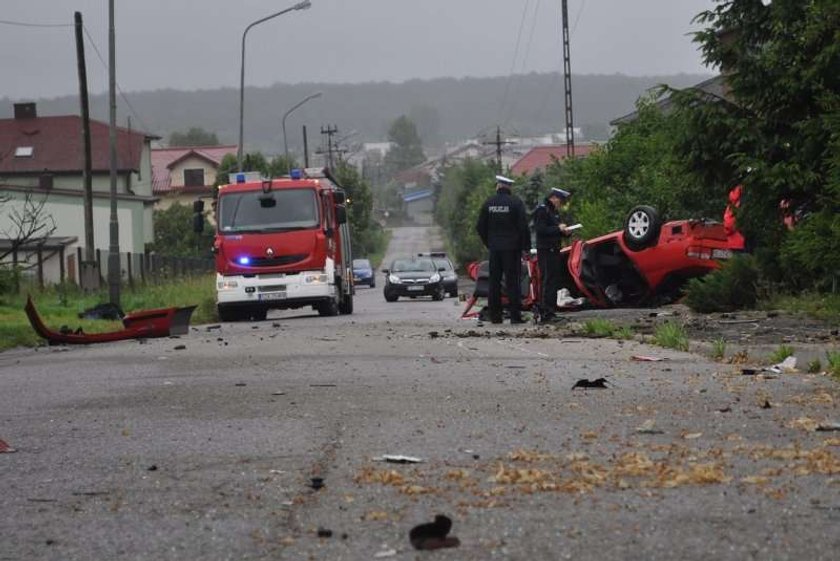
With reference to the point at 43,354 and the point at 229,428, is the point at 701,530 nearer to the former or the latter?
the point at 229,428

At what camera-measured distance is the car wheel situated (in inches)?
944

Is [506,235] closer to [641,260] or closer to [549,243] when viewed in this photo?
[549,243]

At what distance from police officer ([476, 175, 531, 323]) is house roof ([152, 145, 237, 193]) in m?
98.7

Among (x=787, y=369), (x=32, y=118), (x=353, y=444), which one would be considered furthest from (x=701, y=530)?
(x=32, y=118)

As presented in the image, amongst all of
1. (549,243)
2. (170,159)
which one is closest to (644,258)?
(549,243)

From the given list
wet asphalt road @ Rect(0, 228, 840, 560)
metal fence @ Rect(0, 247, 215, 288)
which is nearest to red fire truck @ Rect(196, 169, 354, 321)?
metal fence @ Rect(0, 247, 215, 288)

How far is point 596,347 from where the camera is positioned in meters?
15.3

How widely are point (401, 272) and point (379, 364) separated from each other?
112ft

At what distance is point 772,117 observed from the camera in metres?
20.9

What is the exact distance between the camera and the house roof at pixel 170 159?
119 meters

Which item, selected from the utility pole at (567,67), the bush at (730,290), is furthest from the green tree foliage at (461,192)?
the bush at (730,290)

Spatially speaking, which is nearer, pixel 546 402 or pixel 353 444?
pixel 353 444

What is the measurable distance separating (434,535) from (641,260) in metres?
19.5

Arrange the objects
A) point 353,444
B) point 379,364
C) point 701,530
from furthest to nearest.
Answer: point 379,364, point 353,444, point 701,530
